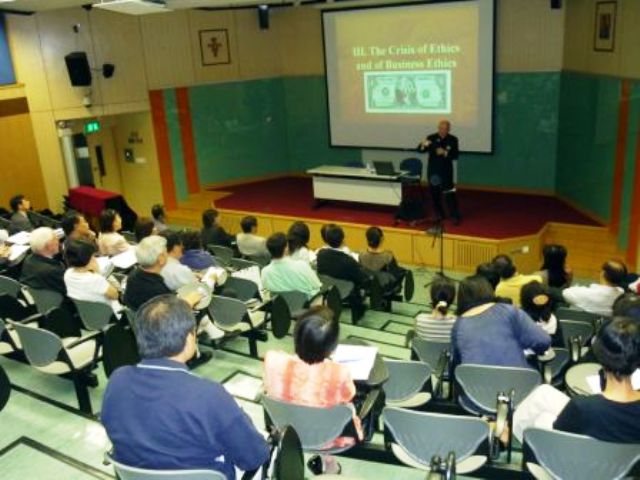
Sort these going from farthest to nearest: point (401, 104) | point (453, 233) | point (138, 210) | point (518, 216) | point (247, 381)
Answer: point (138, 210)
point (401, 104)
point (518, 216)
point (453, 233)
point (247, 381)

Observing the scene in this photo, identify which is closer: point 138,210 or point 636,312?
point 636,312

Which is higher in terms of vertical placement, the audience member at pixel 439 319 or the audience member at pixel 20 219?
the audience member at pixel 20 219

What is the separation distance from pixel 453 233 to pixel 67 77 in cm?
633

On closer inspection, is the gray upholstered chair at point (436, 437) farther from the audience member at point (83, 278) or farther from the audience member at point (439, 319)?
the audience member at point (83, 278)

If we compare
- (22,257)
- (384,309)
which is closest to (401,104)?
(384,309)

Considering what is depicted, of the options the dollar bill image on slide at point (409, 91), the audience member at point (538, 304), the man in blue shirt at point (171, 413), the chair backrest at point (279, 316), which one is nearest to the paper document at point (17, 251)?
the chair backrest at point (279, 316)

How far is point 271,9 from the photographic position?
11547 millimetres

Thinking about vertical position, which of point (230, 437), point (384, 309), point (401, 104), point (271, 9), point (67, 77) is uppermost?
point (271, 9)

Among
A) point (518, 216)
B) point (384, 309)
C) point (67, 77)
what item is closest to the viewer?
point (384, 309)

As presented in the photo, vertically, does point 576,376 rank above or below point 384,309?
above

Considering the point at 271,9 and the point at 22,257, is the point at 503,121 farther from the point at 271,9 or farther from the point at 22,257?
the point at 22,257

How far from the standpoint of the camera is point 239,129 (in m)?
11.6

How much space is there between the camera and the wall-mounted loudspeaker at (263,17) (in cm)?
1126

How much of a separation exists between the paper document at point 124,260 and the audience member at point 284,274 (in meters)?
1.27
